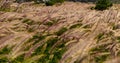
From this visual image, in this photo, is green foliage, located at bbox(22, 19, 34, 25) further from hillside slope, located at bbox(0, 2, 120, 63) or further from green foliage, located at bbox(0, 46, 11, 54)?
green foliage, located at bbox(0, 46, 11, 54)

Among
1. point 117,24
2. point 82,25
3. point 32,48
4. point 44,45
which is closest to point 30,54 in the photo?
point 32,48

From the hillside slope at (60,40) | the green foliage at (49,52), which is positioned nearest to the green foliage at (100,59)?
the hillside slope at (60,40)

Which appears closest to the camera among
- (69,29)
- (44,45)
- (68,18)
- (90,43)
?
(90,43)

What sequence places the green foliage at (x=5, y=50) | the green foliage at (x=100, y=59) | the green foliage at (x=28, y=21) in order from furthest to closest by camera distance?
the green foliage at (x=28, y=21) < the green foliage at (x=5, y=50) < the green foliage at (x=100, y=59)

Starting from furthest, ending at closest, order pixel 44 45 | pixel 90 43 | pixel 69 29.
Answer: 1. pixel 69 29
2. pixel 44 45
3. pixel 90 43

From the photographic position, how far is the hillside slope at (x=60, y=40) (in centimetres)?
417

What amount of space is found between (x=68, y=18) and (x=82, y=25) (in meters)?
0.57

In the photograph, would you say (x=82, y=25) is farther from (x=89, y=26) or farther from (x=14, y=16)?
(x=14, y=16)

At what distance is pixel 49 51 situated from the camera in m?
4.63

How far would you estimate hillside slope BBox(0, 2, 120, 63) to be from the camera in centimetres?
417

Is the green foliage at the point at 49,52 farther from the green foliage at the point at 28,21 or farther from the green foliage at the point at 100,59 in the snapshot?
the green foliage at the point at 28,21

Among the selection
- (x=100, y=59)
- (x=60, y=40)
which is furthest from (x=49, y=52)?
(x=100, y=59)

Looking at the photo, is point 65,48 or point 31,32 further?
point 31,32

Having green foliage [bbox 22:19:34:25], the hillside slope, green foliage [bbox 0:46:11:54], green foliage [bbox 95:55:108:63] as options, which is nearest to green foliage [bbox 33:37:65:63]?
the hillside slope
